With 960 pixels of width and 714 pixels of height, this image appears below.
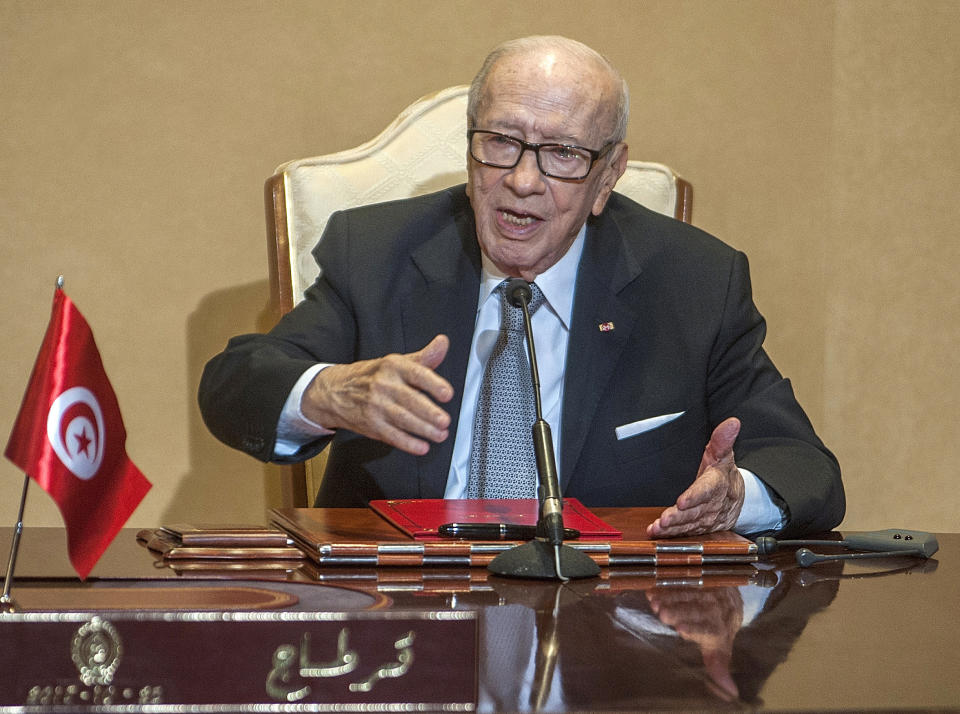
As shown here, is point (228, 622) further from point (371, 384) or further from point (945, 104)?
point (945, 104)

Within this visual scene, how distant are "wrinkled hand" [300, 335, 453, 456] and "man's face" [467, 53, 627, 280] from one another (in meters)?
0.63

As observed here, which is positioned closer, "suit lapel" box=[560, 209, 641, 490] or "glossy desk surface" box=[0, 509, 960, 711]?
"glossy desk surface" box=[0, 509, 960, 711]

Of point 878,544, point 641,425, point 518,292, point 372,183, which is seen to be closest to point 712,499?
point 878,544

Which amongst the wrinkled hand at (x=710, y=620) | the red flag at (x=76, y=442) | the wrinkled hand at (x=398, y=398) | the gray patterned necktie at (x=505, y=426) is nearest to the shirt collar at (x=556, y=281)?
the gray patterned necktie at (x=505, y=426)

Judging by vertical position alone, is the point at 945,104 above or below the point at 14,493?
above

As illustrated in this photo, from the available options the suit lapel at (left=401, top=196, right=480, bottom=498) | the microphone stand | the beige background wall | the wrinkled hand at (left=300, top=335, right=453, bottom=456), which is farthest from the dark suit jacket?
the beige background wall

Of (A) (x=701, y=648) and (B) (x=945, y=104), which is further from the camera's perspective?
(B) (x=945, y=104)

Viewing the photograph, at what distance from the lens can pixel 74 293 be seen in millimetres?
→ 3010

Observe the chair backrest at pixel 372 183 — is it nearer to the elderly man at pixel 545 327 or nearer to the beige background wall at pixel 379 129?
the elderly man at pixel 545 327

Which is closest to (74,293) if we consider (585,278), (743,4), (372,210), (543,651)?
(372,210)

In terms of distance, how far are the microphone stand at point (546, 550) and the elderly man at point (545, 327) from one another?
1.84 ft

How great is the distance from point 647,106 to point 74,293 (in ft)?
5.44

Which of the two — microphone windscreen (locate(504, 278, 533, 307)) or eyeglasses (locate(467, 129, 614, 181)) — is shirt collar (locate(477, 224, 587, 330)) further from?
microphone windscreen (locate(504, 278, 533, 307))

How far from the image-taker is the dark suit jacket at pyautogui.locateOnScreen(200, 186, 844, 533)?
6.68ft
